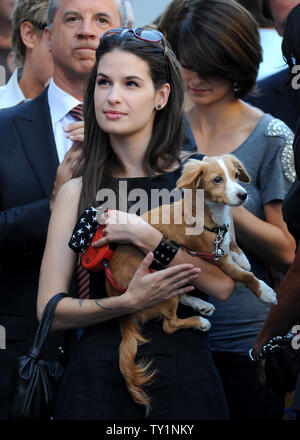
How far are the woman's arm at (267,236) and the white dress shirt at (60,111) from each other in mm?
917

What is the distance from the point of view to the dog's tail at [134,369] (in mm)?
2697

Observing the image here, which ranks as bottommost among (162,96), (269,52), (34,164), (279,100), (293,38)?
(269,52)

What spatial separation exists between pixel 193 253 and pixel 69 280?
0.52m

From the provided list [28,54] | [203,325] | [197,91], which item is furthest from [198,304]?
[28,54]

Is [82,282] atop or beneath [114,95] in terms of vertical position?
beneath

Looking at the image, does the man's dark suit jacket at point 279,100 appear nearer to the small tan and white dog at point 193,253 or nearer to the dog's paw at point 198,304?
the small tan and white dog at point 193,253

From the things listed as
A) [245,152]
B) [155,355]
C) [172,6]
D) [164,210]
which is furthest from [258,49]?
[155,355]

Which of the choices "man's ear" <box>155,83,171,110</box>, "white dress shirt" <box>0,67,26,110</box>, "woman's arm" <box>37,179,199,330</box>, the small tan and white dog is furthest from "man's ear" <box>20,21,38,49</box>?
the small tan and white dog

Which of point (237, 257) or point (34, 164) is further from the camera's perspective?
point (34, 164)

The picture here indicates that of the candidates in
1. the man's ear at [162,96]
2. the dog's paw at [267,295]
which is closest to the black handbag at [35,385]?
the dog's paw at [267,295]

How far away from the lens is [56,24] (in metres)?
3.79

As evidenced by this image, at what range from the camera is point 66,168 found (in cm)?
325

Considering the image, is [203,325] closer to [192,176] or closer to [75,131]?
[192,176]
